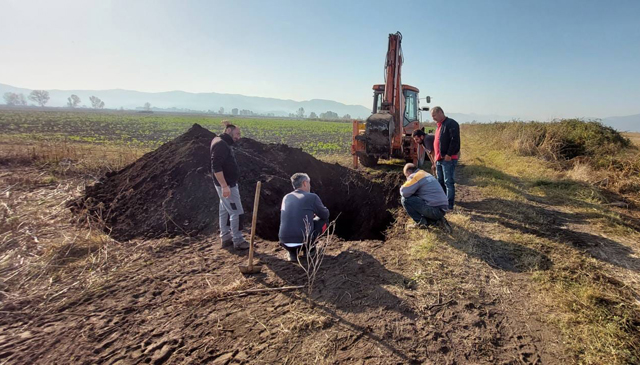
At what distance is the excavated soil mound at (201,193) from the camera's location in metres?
4.85

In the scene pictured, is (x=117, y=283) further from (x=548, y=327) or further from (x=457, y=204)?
(x=457, y=204)

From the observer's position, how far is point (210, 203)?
5223 millimetres

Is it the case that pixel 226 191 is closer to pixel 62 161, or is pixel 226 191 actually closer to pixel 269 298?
pixel 269 298

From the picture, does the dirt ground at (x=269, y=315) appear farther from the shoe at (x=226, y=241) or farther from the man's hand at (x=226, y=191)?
the man's hand at (x=226, y=191)

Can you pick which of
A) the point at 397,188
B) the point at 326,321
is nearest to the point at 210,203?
the point at 326,321

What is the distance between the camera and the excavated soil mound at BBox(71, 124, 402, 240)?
4.85 m

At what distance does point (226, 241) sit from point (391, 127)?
610 centimetres

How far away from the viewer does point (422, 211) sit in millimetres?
4418

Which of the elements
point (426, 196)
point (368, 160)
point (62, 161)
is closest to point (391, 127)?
point (368, 160)

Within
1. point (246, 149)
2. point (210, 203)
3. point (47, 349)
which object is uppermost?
point (246, 149)

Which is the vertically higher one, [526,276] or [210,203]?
[210,203]

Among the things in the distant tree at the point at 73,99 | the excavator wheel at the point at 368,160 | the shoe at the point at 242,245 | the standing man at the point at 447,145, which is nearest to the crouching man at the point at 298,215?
the shoe at the point at 242,245

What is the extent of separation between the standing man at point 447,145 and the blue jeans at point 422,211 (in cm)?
111

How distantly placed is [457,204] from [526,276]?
2893 mm
